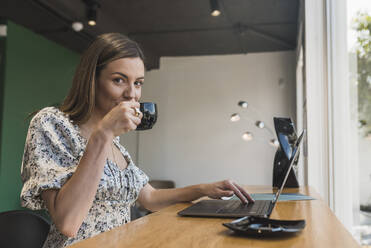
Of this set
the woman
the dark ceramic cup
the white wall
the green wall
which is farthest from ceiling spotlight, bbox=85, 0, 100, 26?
the dark ceramic cup

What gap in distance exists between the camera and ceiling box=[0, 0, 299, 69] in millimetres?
4383

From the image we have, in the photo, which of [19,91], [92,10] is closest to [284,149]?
[92,10]

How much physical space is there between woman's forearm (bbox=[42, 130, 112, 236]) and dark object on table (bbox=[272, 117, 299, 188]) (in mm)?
1037

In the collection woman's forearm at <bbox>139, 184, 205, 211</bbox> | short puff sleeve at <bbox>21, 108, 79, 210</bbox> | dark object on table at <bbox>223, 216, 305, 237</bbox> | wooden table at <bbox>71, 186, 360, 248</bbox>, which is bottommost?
woman's forearm at <bbox>139, 184, 205, 211</bbox>

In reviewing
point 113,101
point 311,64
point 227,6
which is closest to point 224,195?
point 113,101

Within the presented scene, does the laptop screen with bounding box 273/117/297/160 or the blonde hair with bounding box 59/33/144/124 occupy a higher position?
the blonde hair with bounding box 59/33/144/124

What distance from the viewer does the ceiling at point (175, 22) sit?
438cm

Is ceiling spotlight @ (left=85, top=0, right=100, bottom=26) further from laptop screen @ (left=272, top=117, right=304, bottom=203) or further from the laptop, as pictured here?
the laptop

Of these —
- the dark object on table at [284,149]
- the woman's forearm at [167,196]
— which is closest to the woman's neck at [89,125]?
the woman's forearm at [167,196]

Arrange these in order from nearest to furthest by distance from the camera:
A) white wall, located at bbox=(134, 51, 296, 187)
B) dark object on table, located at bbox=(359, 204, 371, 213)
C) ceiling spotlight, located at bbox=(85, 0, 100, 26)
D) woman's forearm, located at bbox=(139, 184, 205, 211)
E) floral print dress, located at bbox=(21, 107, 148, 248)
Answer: floral print dress, located at bbox=(21, 107, 148, 248) < woman's forearm, located at bbox=(139, 184, 205, 211) < dark object on table, located at bbox=(359, 204, 371, 213) < ceiling spotlight, located at bbox=(85, 0, 100, 26) < white wall, located at bbox=(134, 51, 296, 187)

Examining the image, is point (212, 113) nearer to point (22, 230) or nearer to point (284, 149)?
point (284, 149)

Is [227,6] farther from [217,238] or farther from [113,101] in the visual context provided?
[217,238]

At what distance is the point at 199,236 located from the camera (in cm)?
73

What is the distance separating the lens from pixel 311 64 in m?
2.85
